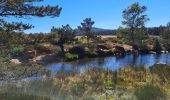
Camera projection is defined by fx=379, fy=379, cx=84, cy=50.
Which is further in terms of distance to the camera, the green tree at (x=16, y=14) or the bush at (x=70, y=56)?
the bush at (x=70, y=56)

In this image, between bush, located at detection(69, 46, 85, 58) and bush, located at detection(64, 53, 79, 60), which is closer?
bush, located at detection(64, 53, 79, 60)

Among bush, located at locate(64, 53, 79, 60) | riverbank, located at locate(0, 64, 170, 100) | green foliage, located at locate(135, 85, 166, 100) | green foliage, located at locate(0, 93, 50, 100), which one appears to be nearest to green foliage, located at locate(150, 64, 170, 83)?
riverbank, located at locate(0, 64, 170, 100)

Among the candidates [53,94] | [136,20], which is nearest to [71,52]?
[136,20]

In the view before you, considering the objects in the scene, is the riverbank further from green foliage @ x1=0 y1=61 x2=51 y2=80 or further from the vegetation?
green foliage @ x1=0 y1=61 x2=51 y2=80

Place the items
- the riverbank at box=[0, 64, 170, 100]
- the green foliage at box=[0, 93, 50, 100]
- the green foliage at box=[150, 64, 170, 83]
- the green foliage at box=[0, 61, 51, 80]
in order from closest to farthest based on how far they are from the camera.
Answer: the green foliage at box=[0, 93, 50, 100], the riverbank at box=[0, 64, 170, 100], the green foliage at box=[150, 64, 170, 83], the green foliage at box=[0, 61, 51, 80]

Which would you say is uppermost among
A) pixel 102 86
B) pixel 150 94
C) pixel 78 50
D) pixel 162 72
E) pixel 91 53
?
pixel 150 94

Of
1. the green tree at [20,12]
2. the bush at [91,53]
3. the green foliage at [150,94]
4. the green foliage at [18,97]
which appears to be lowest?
the bush at [91,53]

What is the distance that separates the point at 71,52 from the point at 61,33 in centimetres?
404

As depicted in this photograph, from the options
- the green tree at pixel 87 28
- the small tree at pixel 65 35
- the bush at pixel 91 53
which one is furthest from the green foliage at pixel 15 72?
the green tree at pixel 87 28

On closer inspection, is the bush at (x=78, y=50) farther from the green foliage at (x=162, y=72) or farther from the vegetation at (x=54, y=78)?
the green foliage at (x=162, y=72)

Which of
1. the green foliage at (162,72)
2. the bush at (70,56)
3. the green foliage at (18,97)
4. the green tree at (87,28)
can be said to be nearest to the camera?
Answer: the green foliage at (18,97)

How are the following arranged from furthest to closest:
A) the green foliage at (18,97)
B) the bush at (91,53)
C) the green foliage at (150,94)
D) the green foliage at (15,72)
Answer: the bush at (91,53) < the green foliage at (15,72) < the green foliage at (150,94) < the green foliage at (18,97)

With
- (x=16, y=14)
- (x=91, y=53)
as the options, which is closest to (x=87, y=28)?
(x=91, y=53)

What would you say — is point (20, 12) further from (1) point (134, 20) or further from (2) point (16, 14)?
(1) point (134, 20)
